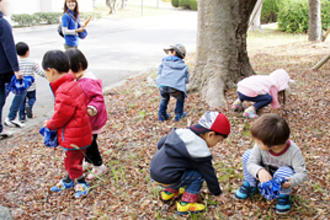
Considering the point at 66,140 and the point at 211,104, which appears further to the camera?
the point at 211,104

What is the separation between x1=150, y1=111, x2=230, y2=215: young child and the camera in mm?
2520

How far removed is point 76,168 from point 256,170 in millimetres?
1809

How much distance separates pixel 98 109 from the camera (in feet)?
10.0

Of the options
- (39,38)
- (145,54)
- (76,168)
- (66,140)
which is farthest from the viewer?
(39,38)

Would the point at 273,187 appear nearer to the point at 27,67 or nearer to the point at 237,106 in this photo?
the point at 237,106

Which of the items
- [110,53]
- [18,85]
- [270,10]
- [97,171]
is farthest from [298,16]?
[97,171]

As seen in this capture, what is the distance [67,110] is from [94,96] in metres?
0.35

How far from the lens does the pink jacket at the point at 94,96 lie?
3.05m

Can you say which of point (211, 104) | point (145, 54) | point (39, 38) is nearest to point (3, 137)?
point (211, 104)

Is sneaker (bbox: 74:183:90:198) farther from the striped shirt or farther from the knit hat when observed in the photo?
the striped shirt

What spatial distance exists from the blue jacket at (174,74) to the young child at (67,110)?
5.46 feet

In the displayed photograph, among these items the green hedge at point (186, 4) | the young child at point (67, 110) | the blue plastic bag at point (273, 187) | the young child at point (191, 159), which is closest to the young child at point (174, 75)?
the young child at point (67, 110)

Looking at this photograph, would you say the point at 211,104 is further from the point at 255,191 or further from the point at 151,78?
the point at 151,78

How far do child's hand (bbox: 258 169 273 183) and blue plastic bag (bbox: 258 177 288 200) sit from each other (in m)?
0.03
